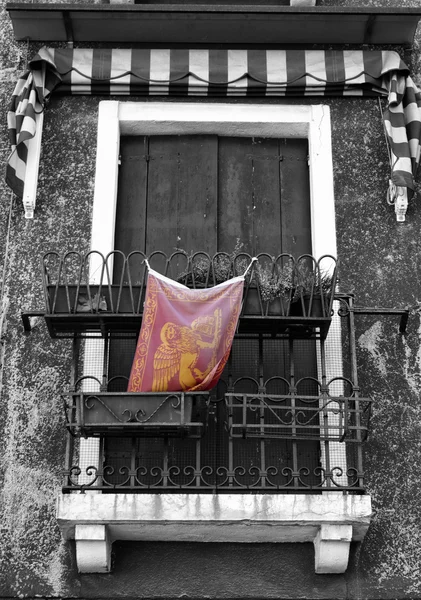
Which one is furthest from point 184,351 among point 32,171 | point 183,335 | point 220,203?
point 32,171

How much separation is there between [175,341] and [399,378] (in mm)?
1802

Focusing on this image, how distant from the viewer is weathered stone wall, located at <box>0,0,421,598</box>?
24.9ft

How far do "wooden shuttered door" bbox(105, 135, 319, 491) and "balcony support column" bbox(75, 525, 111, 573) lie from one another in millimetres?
1296

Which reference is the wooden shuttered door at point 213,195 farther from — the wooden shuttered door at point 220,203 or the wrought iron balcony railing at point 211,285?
the wrought iron balcony railing at point 211,285

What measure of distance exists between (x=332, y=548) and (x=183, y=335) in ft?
5.54

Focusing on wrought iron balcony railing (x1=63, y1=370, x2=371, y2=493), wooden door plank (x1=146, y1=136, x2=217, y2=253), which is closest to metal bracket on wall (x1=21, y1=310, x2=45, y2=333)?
wrought iron balcony railing (x1=63, y1=370, x2=371, y2=493)

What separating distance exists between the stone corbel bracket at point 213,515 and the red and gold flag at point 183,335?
73 centimetres

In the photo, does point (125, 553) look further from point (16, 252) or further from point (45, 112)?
point (45, 112)

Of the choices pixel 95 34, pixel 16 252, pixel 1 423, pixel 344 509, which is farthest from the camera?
pixel 95 34

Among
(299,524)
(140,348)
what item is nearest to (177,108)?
(140,348)

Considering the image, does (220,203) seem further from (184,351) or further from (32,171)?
(184,351)

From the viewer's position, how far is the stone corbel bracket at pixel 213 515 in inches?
289

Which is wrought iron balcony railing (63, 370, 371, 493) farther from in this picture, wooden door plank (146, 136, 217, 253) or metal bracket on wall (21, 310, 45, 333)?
wooden door plank (146, 136, 217, 253)

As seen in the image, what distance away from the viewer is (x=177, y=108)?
9180 millimetres
